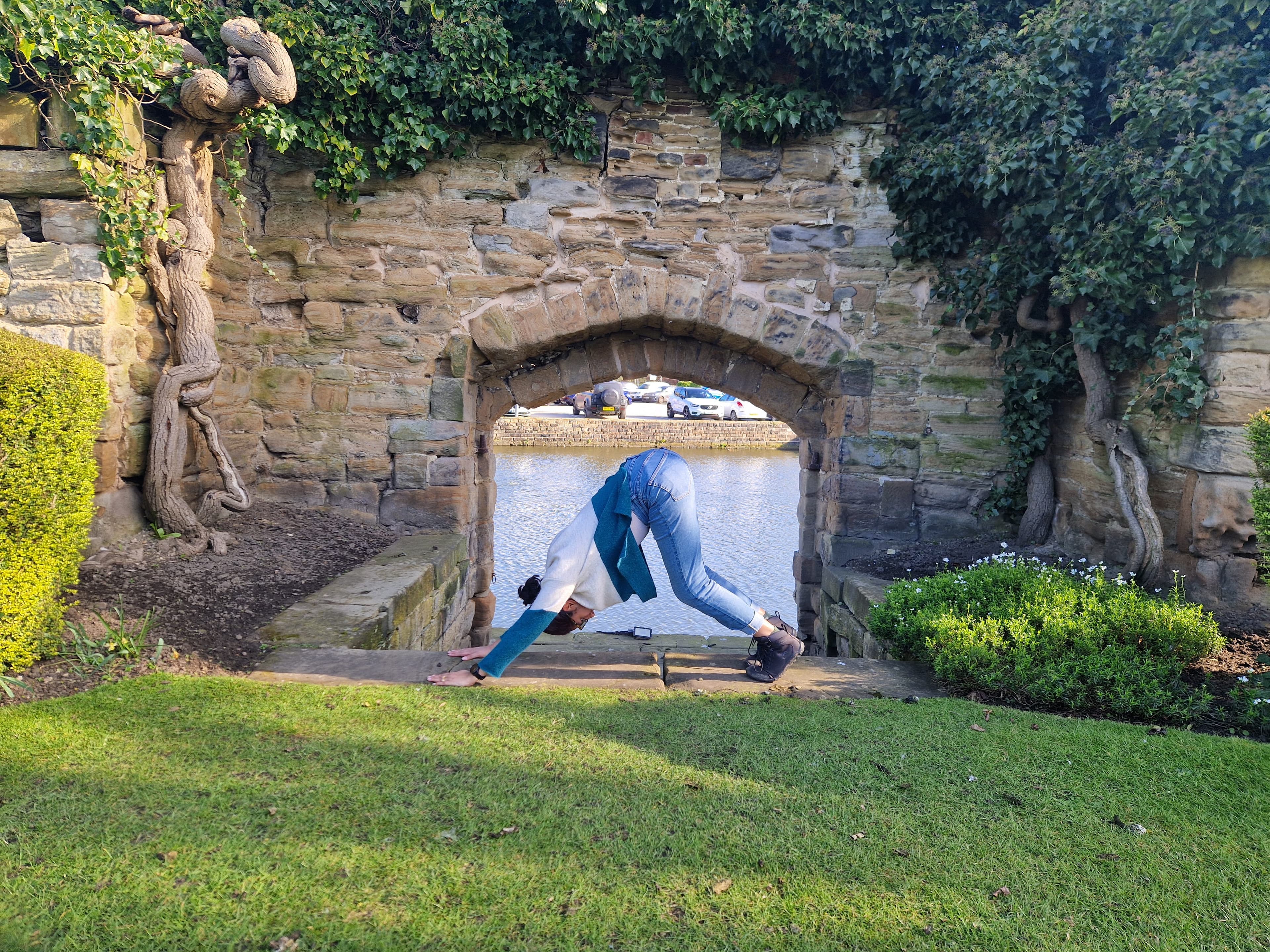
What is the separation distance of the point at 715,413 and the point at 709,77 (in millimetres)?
16618

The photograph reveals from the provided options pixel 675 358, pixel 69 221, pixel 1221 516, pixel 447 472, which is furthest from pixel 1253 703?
pixel 69 221

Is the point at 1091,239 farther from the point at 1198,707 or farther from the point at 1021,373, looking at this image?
the point at 1198,707

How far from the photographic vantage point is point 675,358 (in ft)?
18.7

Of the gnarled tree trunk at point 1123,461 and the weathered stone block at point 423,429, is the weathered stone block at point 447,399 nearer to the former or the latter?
the weathered stone block at point 423,429

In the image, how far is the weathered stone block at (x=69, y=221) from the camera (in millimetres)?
3781

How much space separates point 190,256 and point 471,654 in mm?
2826

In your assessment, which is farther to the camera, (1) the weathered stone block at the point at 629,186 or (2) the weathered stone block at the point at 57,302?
(1) the weathered stone block at the point at 629,186

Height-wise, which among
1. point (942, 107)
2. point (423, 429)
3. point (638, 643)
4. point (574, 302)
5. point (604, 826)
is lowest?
point (638, 643)

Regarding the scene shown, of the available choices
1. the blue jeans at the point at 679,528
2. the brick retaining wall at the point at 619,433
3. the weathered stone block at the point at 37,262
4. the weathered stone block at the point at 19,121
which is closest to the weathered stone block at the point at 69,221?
the weathered stone block at the point at 37,262

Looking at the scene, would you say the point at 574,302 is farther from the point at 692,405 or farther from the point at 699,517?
the point at 692,405

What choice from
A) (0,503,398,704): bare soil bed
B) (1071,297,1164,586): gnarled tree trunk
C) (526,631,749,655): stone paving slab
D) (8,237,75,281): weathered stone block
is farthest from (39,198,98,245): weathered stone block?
(1071,297,1164,586): gnarled tree trunk

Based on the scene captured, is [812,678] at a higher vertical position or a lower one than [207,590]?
lower

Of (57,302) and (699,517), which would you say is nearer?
(57,302)

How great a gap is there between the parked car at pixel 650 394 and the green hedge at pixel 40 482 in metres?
20.1
